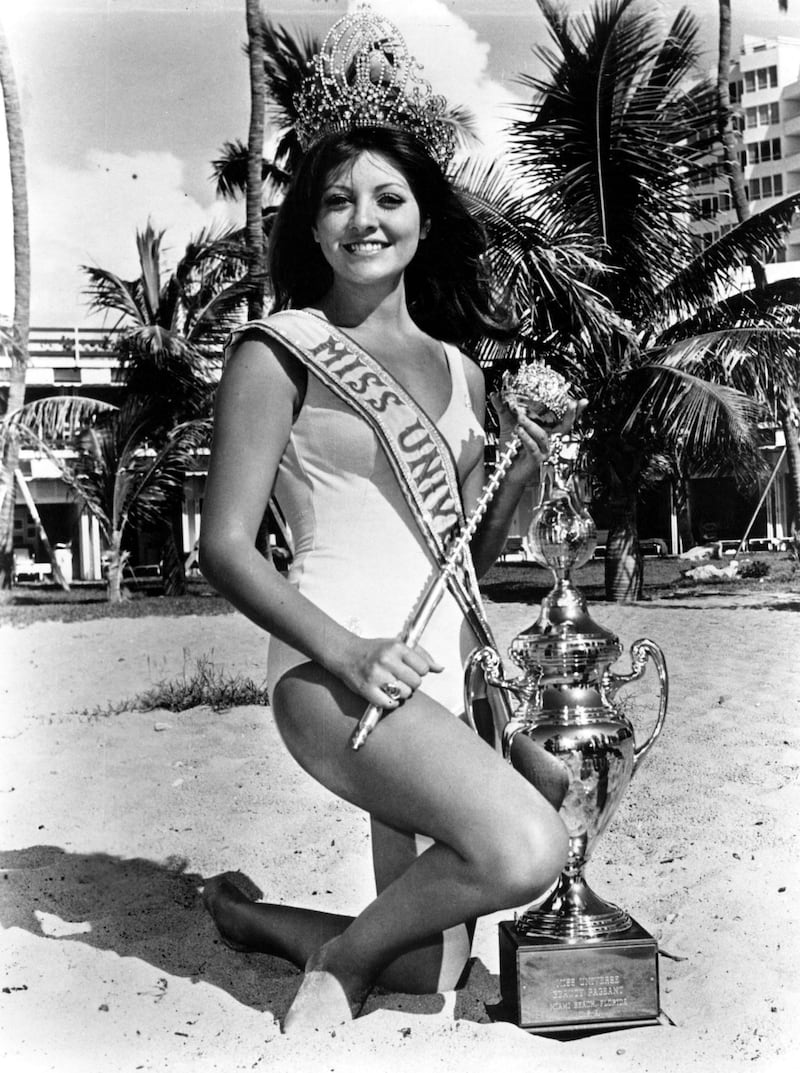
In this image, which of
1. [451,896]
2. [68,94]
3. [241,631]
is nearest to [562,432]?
[451,896]

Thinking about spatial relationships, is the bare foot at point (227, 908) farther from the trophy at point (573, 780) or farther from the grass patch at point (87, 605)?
the grass patch at point (87, 605)

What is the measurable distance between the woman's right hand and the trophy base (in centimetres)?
57

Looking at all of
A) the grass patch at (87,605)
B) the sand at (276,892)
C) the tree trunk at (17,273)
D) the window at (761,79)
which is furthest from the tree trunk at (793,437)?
the tree trunk at (17,273)

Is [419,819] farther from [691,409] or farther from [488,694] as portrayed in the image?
[691,409]

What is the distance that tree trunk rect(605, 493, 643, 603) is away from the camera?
12.7 metres

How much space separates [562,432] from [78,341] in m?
18.4

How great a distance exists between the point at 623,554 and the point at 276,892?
10089 mm

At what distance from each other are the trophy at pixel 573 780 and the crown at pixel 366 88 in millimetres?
587

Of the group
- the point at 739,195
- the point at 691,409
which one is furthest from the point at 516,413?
the point at 739,195

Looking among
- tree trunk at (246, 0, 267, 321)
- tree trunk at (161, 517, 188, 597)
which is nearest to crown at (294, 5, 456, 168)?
tree trunk at (246, 0, 267, 321)

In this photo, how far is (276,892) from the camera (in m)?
3.33

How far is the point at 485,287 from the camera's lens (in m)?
2.74

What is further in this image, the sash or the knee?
the sash

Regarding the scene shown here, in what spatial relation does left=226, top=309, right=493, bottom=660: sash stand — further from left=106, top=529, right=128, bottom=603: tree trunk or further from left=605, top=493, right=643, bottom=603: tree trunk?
left=106, top=529, right=128, bottom=603: tree trunk
